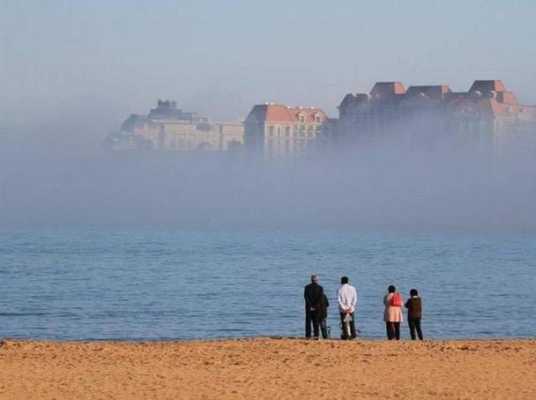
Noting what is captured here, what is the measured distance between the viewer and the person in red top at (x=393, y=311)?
30.2 meters

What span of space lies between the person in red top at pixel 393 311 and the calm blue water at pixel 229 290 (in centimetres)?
843

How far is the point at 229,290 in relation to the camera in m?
67.9

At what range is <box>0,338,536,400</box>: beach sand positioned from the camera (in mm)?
22203

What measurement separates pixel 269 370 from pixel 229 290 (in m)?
43.4

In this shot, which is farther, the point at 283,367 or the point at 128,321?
the point at 128,321

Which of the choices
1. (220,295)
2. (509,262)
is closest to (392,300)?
(220,295)

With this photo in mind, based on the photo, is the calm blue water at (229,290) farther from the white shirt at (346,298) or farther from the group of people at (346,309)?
the white shirt at (346,298)

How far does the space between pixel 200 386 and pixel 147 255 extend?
97.6m

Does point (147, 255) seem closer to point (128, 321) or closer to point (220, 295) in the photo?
point (220, 295)

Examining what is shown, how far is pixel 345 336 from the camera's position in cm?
3016

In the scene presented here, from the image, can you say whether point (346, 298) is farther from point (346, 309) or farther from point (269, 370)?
point (269, 370)

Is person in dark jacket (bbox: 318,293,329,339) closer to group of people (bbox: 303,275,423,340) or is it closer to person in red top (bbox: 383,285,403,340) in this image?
Result: group of people (bbox: 303,275,423,340)

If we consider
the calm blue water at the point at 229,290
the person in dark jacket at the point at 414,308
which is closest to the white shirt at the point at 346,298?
the person in dark jacket at the point at 414,308

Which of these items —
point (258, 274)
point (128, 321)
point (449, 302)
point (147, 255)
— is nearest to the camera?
point (128, 321)
